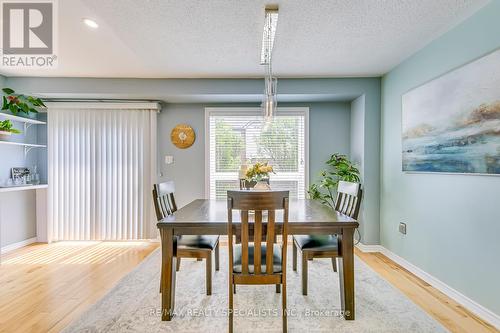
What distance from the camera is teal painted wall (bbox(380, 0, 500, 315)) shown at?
6.50ft

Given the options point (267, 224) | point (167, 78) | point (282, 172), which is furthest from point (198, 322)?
point (167, 78)

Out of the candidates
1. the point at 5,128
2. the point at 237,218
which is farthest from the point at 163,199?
the point at 5,128

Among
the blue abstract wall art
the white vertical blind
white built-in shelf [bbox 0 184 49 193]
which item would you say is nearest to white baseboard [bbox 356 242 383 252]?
the blue abstract wall art

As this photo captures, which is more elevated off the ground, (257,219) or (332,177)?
(332,177)

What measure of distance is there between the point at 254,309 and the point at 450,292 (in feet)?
5.70

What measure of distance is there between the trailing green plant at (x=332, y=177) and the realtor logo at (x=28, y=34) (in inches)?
136

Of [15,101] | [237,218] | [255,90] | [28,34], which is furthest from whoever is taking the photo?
[255,90]

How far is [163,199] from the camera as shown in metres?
2.53

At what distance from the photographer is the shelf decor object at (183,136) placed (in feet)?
13.8

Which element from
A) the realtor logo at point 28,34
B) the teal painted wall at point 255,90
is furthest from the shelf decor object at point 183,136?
the realtor logo at point 28,34

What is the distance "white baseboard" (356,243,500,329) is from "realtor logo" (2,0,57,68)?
400 centimetres

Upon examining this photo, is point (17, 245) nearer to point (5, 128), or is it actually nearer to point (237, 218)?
point (5, 128)

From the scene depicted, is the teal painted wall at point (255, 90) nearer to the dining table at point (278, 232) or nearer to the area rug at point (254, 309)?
the area rug at point (254, 309)

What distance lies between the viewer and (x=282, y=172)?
426cm
